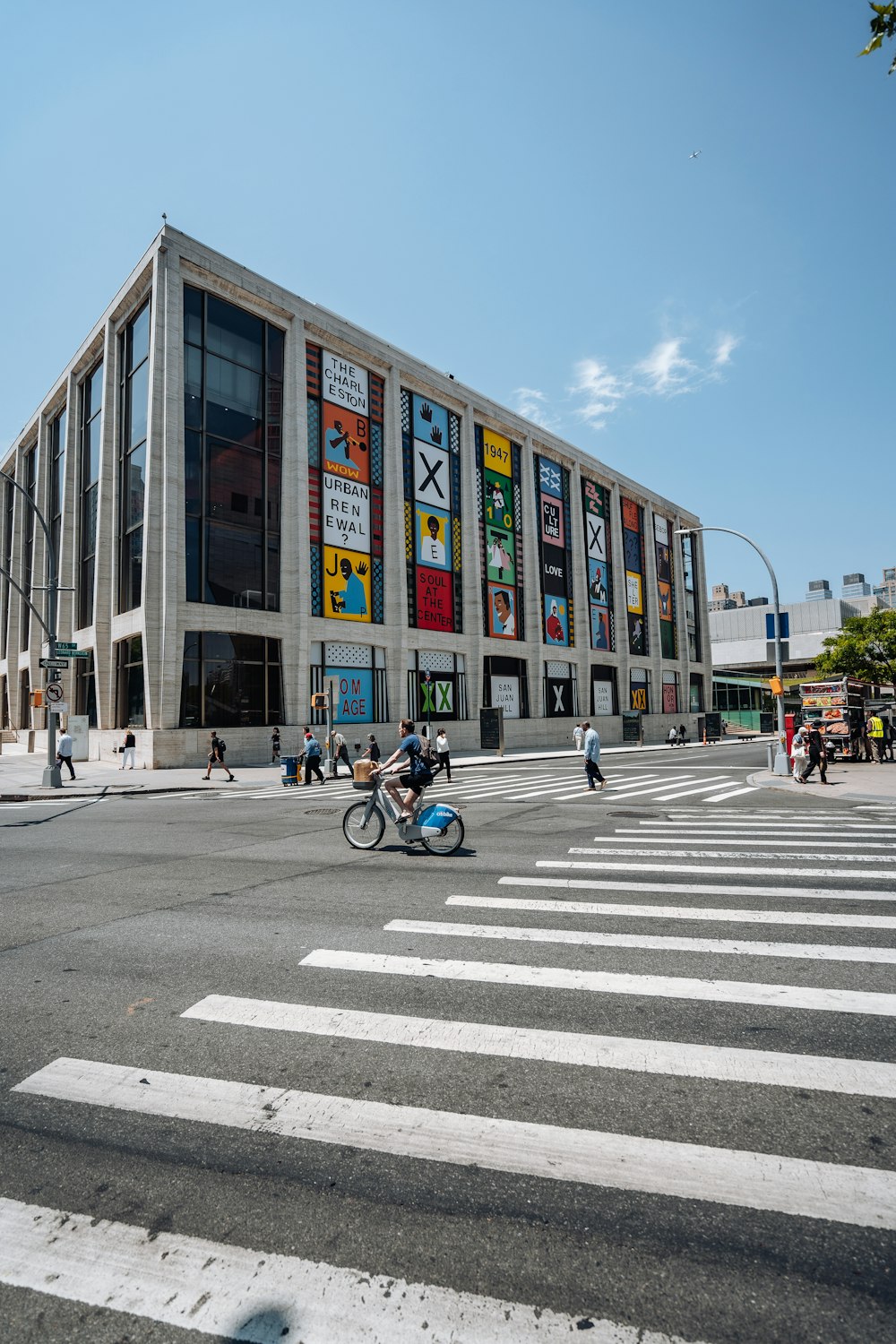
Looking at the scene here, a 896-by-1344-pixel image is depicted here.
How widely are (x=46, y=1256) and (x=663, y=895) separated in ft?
20.4

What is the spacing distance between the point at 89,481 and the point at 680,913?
146ft

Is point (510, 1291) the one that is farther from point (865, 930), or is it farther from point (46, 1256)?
point (865, 930)

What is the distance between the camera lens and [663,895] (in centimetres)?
752

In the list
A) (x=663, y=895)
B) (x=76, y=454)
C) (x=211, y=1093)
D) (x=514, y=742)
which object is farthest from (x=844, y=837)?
(x=76, y=454)

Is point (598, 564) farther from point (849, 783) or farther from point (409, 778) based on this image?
point (409, 778)

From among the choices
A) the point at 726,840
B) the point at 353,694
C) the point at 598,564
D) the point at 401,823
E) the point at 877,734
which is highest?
the point at 598,564

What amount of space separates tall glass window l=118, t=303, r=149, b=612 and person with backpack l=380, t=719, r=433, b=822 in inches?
1040

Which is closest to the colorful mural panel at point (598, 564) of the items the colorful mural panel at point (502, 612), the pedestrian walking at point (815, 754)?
the colorful mural panel at point (502, 612)

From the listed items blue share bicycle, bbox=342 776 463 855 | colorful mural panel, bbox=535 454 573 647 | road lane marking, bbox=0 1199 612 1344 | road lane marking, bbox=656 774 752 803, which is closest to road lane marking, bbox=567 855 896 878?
blue share bicycle, bbox=342 776 463 855

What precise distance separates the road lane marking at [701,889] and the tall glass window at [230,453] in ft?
91.0

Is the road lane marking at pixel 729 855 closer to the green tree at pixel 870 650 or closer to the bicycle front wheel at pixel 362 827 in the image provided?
the bicycle front wheel at pixel 362 827

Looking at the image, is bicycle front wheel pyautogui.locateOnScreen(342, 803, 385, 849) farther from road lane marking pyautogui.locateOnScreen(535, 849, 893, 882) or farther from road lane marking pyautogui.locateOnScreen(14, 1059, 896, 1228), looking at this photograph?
road lane marking pyautogui.locateOnScreen(14, 1059, 896, 1228)

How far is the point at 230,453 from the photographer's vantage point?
1352 inches

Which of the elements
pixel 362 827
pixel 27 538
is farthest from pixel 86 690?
pixel 362 827
